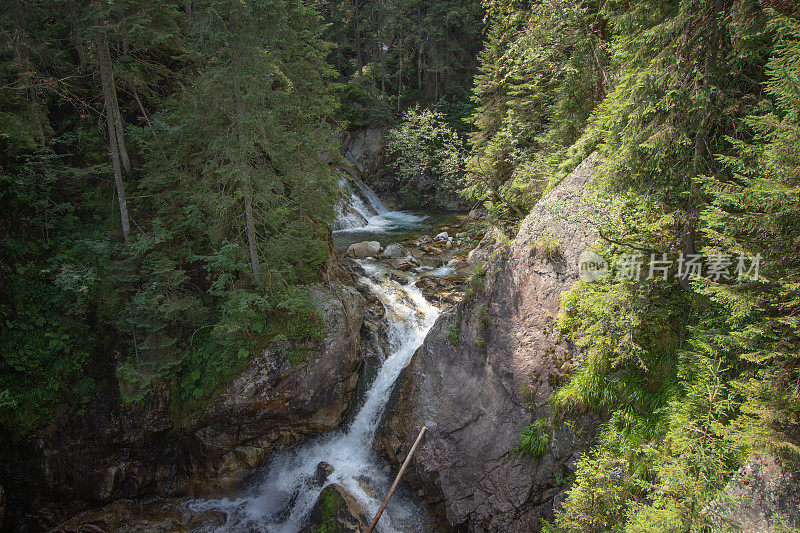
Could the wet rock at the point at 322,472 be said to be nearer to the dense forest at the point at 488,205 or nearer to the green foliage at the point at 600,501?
the dense forest at the point at 488,205

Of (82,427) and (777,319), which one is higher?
(777,319)

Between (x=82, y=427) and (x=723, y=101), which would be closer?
(x=723, y=101)

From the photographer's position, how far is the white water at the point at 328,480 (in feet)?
29.4

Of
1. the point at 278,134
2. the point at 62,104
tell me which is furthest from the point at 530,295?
the point at 62,104

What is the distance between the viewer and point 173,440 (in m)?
9.97

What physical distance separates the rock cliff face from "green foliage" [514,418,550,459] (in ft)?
17.5

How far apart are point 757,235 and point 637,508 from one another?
4.00 metres

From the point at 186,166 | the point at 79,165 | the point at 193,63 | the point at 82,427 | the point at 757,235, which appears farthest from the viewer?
the point at 193,63

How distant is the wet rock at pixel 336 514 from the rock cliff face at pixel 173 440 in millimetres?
2052

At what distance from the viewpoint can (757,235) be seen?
463 cm

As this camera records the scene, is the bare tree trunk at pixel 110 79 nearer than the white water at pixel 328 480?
No

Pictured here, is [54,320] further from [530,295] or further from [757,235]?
[757,235]
